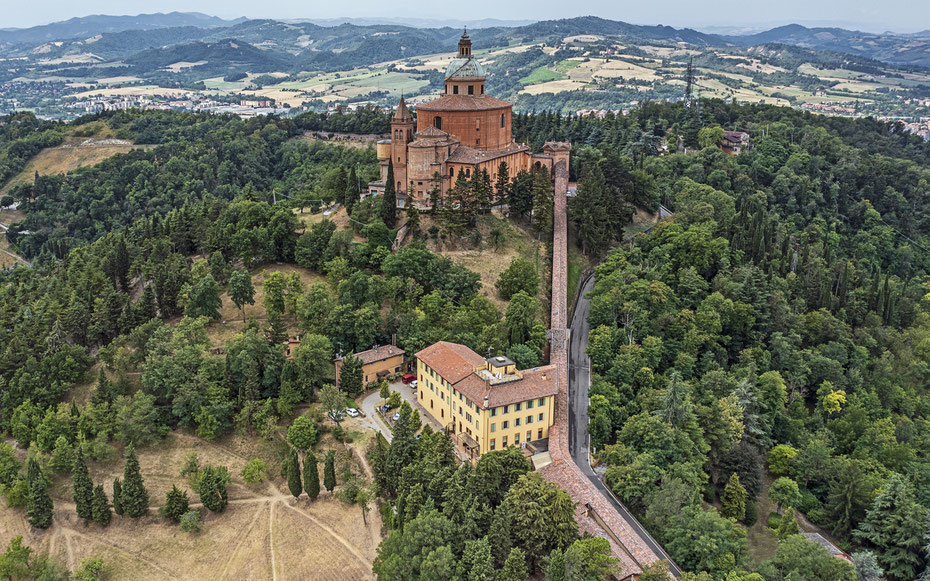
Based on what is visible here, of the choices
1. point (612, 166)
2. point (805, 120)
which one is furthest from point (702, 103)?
point (612, 166)

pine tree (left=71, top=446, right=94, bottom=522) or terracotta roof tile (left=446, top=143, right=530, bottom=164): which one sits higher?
terracotta roof tile (left=446, top=143, right=530, bottom=164)

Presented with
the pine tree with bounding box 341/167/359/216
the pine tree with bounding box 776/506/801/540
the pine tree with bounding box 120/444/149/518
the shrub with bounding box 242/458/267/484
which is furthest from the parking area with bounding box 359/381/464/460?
the pine tree with bounding box 341/167/359/216

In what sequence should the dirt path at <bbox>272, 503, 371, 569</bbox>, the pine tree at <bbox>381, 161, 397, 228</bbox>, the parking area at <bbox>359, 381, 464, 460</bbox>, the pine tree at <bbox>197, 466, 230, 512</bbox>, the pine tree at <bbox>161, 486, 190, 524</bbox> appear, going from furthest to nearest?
the pine tree at <bbox>381, 161, 397, 228</bbox> < the parking area at <bbox>359, 381, 464, 460</bbox> < the pine tree at <bbox>161, 486, 190, 524</bbox> < the pine tree at <bbox>197, 466, 230, 512</bbox> < the dirt path at <bbox>272, 503, 371, 569</bbox>

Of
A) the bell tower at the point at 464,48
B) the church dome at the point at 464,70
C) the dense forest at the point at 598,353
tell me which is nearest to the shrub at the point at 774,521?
the dense forest at the point at 598,353

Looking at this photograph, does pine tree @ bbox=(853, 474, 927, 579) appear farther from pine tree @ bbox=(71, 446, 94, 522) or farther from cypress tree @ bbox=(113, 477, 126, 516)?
pine tree @ bbox=(71, 446, 94, 522)

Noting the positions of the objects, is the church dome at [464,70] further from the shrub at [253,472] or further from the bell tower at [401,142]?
the shrub at [253,472]

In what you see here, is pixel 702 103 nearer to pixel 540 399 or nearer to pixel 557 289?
pixel 557 289
